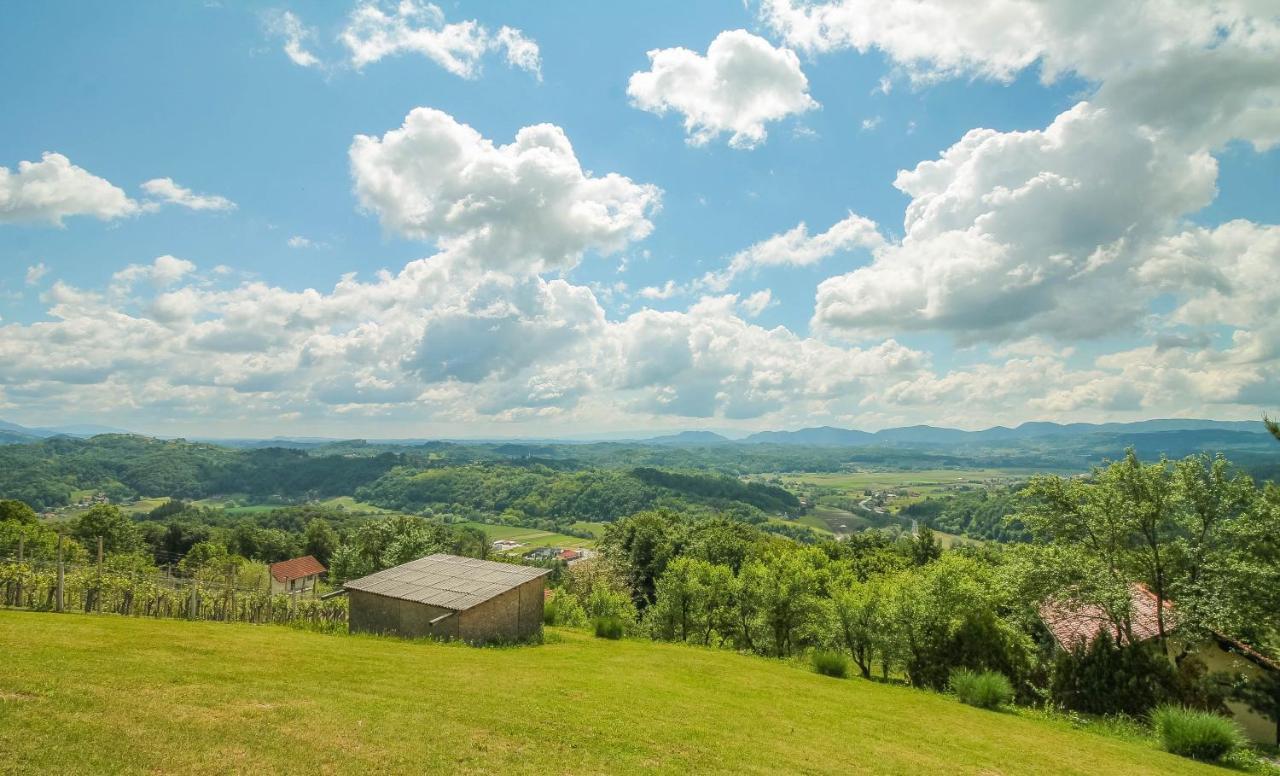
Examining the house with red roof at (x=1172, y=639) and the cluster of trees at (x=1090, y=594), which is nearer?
the cluster of trees at (x=1090, y=594)

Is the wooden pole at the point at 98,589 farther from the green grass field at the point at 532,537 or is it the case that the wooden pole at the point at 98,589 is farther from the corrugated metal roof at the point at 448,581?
the green grass field at the point at 532,537

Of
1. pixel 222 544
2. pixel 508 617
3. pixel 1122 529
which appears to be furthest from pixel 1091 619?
pixel 222 544

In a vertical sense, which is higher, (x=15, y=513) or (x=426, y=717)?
(x=426, y=717)

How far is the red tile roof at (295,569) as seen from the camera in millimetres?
84125

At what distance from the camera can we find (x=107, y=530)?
78000 millimetres

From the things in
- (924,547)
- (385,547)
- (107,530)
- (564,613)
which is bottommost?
(564,613)

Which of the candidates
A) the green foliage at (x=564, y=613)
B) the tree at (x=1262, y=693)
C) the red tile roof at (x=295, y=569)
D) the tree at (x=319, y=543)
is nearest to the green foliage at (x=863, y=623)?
the tree at (x=1262, y=693)

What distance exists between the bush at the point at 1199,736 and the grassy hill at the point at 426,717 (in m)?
1.01

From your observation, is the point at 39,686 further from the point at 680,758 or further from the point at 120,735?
the point at 680,758

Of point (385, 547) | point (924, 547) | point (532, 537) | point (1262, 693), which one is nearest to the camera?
point (1262, 693)

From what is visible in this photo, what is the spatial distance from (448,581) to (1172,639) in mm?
33898

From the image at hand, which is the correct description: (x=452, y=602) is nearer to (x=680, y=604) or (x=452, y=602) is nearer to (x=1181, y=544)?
(x=680, y=604)

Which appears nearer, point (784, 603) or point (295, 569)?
point (784, 603)

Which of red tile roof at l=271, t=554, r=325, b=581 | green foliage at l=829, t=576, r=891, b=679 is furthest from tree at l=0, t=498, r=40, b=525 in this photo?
green foliage at l=829, t=576, r=891, b=679
